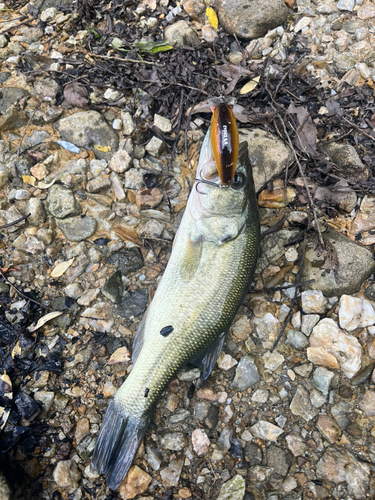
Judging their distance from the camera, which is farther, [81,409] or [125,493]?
[81,409]

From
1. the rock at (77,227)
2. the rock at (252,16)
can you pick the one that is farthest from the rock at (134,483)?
the rock at (252,16)

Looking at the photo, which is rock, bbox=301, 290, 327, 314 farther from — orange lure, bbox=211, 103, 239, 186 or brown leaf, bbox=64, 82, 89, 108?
brown leaf, bbox=64, 82, 89, 108

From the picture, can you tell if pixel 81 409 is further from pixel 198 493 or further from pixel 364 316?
pixel 364 316

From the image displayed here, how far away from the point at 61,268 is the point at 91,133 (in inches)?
67.6

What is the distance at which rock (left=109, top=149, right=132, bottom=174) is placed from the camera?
386cm

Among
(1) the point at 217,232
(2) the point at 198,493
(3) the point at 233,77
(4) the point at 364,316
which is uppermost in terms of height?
(3) the point at 233,77

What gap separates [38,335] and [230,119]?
283 cm

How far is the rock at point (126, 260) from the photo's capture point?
3.59 metres

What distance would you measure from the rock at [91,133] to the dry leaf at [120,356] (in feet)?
7.51

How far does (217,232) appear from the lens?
318cm

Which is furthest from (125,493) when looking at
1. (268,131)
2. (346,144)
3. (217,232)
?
(346,144)

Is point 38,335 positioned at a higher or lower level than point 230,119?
lower

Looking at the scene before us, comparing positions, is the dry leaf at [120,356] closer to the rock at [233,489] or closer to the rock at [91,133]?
the rock at [233,489]

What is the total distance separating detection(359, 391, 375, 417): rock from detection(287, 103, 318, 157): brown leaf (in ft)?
8.57
